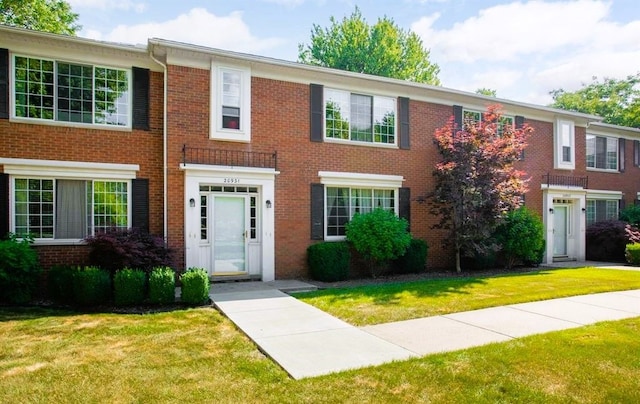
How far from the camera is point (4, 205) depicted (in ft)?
29.9

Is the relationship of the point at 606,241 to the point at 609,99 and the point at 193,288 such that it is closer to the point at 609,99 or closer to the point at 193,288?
the point at 193,288

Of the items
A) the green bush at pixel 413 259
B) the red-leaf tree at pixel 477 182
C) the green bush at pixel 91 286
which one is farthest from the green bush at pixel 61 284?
the red-leaf tree at pixel 477 182

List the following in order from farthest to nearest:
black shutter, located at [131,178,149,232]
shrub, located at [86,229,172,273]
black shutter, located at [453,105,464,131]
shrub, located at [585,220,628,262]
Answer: shrub, located at [585,220,628,262] → black shutter, located at [453,105,464,131] → black shutter, located at [131,178,149,232] → shrub, located at [86,229,172,273]

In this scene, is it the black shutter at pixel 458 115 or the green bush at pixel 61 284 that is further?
the black shutter at pixel 458 115

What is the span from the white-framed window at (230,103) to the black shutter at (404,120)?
4.86 meters

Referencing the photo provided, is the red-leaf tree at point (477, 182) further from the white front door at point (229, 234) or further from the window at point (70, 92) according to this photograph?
the window at point (70, 92)

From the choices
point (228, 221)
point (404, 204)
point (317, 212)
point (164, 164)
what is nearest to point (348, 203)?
point (317, 212)

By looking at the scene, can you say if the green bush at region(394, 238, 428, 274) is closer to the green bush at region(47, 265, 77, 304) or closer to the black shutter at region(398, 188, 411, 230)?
the black shutter at region(398, 188, 411, 230)

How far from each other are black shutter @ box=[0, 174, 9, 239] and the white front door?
4331mm

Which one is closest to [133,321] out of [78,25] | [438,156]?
[438,156]

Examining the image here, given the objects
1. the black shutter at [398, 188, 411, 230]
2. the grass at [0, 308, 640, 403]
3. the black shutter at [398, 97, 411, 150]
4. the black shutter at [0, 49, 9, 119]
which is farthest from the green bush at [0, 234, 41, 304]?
the black shutter at [398, 97, 411, 150]

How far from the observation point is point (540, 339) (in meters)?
5.56

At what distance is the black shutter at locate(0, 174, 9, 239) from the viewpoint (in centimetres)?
906

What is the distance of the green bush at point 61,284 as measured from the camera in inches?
328
